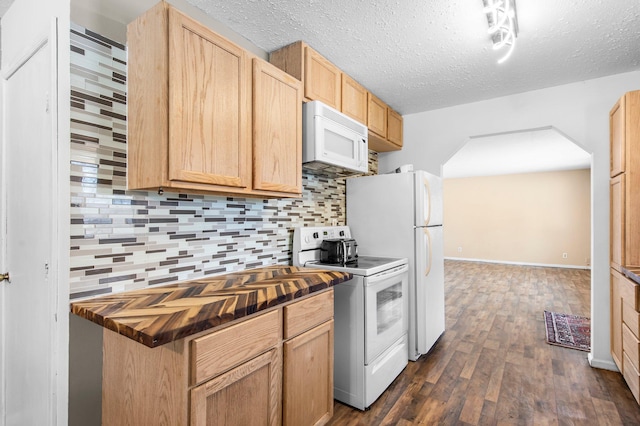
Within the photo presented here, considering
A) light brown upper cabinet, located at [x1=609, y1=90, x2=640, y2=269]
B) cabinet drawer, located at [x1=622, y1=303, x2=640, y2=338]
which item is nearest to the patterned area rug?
cabinet drawer, located at [x1=622, y1=303, x2=640, y2=338]

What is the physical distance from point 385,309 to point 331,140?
126cm

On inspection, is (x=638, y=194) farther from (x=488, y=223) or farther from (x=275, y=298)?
(x=488, y=223)

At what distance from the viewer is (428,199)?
2.87 m

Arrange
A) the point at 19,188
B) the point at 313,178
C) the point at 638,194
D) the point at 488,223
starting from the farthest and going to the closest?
the point at 488,223 → the point at 313,178 → the point at 638,194 → the point at 19,188

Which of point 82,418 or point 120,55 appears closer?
point 82,418

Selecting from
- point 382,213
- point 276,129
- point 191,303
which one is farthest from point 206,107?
point 382,213

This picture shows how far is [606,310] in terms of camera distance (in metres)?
2.60

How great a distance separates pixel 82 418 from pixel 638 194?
11.2 feet

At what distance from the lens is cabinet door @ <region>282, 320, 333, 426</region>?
1533 mm

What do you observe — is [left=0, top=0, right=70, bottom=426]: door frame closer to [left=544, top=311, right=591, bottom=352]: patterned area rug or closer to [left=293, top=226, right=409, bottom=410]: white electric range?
[left=293, top=226, right=409, bottom=410]: white electric range

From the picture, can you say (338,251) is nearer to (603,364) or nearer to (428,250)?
(428,250)

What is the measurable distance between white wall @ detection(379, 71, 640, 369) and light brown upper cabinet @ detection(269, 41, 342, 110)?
1521mm

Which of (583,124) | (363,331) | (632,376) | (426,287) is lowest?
(632,376)

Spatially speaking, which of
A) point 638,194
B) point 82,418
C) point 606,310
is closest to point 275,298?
point 82,418
